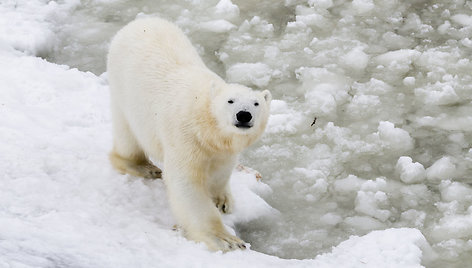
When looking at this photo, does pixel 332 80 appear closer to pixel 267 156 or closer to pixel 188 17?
pixel 267 156

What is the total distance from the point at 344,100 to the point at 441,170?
108cm

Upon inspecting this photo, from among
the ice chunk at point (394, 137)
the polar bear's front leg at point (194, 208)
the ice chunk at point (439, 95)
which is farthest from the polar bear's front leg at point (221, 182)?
the ice chunk at point (439, 95)

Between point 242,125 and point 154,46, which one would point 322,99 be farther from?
point 242,125

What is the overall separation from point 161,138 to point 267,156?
3.46 feet

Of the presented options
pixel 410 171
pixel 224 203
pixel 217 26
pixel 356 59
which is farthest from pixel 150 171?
pixel 217 26

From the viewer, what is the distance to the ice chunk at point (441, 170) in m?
3.90

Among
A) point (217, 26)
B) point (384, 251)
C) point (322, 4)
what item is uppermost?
point (322, 4)

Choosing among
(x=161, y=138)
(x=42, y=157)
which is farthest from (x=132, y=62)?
(x=42, y=157)

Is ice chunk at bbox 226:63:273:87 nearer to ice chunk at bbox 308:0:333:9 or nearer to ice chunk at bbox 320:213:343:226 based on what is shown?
ice chunk at bbox 308:0:333:9

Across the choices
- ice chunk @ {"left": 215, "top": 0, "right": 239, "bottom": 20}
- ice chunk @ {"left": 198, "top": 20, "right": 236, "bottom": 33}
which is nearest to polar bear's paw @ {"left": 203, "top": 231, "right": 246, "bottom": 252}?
ice chunk @ {"left": 198, "top": 20, "right": 236, "bottom": 33}

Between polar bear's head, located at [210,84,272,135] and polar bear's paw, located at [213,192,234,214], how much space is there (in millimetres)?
646

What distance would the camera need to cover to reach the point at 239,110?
2988mm

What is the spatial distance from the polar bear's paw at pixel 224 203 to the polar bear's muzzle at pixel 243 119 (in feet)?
2.49

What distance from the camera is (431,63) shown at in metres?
5.03
